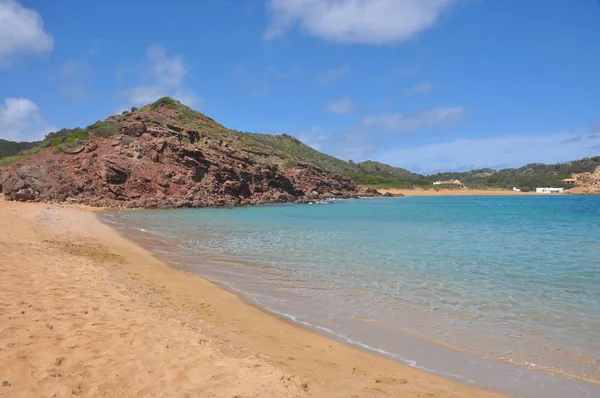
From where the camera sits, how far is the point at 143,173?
42375 millimetres

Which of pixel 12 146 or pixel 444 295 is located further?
pixel 12 146

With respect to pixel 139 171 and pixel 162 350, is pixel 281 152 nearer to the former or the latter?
pixel 139 171

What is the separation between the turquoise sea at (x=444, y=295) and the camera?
566 centimetres

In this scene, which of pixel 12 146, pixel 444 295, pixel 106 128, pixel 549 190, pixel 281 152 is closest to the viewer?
pixel 444 295

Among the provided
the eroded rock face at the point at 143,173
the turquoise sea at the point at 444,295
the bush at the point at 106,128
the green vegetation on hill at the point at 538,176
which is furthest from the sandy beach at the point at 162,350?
the green vegetation on hill at the point at 538,176

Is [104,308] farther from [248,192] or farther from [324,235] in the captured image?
[248,192]

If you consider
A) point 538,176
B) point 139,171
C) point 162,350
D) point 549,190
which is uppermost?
point 538,176

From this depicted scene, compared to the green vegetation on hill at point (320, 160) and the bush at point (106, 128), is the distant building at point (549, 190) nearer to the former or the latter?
the green vegetation on hill at point (320, 160)

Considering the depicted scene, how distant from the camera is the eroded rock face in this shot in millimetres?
38594

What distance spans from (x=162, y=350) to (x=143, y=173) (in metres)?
40.3

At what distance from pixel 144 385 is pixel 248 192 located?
4840 cm

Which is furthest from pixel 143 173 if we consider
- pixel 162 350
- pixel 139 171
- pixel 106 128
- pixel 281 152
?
pixel 281 152

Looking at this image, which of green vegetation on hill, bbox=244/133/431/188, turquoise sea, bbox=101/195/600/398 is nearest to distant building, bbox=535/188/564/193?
green vegetation on hill, bbox=244/133/431/188

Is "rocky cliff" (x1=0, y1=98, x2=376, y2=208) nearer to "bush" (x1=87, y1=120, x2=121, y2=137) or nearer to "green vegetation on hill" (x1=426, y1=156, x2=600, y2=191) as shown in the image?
"bush" (x1=87, y1=120, x2=121, y2=137)
